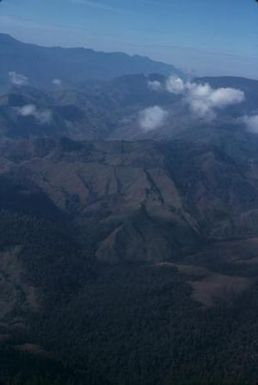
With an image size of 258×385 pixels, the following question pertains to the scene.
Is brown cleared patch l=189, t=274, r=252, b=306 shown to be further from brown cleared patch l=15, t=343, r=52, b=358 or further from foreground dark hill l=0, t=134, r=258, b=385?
brown cleared patch l=15, t=343, r=52, b=358

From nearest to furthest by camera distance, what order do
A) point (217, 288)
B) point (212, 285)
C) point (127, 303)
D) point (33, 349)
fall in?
point (33, 349) → point (127, 303) → point (217, 288) → point (212, 285)

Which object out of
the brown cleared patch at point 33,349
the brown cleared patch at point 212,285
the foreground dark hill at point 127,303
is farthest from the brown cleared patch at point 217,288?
the brown cleared patch at point 33,349

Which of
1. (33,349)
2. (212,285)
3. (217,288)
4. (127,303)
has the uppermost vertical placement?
(33,349)

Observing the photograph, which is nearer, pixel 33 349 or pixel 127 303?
pixel 33 349

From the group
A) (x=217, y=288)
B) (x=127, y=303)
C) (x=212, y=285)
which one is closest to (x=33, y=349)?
(x=127, y=303)

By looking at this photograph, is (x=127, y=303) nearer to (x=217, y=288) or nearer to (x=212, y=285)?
(x=212, y=285)

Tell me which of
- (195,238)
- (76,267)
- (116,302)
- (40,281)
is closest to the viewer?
(116,302)

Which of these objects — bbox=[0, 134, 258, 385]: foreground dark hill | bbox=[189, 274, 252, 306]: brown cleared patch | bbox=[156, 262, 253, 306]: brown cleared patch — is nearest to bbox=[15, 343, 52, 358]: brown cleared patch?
bbox=[0, 134, 258, 385]: foreground dark hill

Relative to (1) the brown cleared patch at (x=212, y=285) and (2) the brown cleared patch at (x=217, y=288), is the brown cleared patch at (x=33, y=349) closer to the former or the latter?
(1) the brown cleared patch at (x=212, y=285)

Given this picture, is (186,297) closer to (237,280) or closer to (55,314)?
(237,280)

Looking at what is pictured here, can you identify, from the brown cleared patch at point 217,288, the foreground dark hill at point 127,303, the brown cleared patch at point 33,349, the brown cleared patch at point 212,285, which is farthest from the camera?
the brown cleared patch at point 212,285

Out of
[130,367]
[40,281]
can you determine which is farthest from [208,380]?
[40,281]
